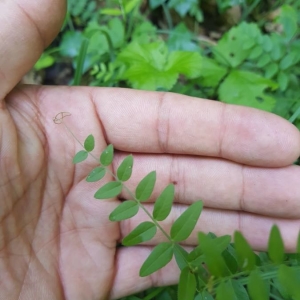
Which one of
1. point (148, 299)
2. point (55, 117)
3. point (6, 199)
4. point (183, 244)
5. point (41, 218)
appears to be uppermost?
point (55, 117)

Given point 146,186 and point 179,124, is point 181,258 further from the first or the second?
point 179,124

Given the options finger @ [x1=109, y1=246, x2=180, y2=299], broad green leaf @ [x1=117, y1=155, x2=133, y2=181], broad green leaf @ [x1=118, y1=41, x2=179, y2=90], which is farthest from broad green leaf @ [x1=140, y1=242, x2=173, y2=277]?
broad green leaf @ [x1=118, y1=41, x2=179, y2=90]

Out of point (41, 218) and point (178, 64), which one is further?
point (178, 64)

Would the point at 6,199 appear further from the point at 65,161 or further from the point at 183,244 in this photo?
the point at 183,244

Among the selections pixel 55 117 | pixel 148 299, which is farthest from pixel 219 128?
pixel 148 299

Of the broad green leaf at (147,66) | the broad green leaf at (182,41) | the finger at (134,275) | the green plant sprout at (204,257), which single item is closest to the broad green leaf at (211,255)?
the green plant sprout at (204,257)

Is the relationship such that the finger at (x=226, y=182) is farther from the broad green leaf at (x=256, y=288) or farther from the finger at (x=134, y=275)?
the broad green leaf at (x=256, y=288)

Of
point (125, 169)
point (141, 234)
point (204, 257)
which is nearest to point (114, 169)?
point (125, 169)
